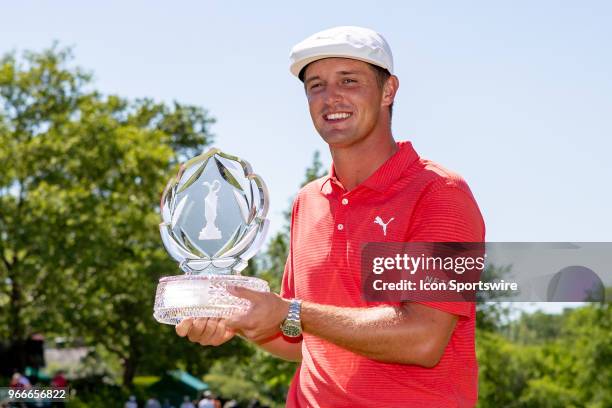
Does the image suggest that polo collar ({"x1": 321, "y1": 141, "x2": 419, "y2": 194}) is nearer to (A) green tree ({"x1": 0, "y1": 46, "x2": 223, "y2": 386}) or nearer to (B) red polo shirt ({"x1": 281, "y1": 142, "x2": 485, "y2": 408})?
(B) red polo shirt ({"x1": 281, "y1": 142, "x2": 485, "y2": 408})

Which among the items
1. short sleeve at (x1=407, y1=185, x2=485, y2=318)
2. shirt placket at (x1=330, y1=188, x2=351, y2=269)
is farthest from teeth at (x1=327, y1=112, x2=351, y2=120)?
short sleeve at (x1=407, y1=185, x2=485, y2=318)

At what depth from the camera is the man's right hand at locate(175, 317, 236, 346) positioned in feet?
8.84

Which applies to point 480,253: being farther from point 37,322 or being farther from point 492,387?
point 492,387

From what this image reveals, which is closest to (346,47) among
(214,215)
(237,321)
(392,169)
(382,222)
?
(392,169)

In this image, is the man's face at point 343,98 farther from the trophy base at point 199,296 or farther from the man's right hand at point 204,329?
the man's right hand at point 204,329

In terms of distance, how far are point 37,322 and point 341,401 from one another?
25102mm

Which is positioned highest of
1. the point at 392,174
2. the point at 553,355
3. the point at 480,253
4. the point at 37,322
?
the point at 392,174

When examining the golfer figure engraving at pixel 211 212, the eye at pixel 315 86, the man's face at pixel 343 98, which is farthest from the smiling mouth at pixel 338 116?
the golfer figure engraving at pixel 211 212

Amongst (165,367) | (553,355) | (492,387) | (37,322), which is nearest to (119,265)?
(37,322)

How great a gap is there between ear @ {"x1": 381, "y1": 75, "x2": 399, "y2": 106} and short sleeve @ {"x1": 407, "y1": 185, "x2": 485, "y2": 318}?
1.43 ft

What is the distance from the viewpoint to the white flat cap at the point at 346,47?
9.18 ft

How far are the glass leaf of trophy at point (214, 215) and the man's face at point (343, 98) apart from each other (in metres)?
0.45

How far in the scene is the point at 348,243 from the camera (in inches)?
112

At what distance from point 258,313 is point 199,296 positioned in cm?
35
